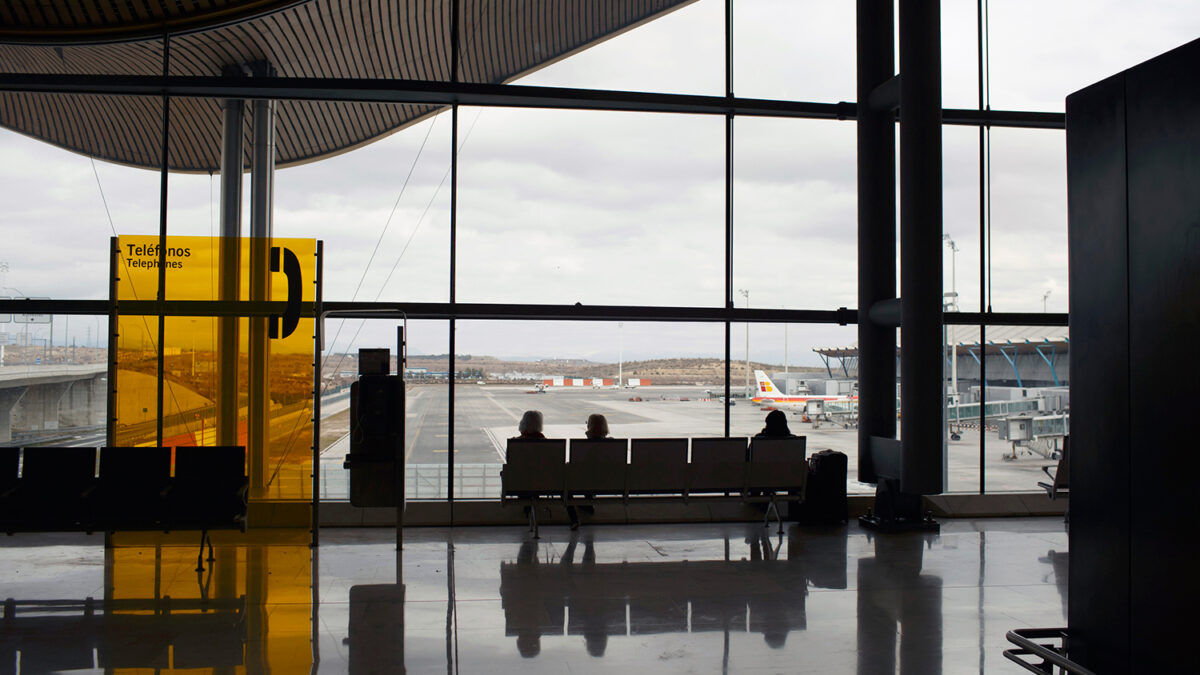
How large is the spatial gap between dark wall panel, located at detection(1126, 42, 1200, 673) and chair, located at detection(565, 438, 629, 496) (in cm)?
589

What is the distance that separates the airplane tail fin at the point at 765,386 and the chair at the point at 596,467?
18.0 metres

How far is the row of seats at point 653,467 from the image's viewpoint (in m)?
7.68

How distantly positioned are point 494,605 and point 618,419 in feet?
48.3

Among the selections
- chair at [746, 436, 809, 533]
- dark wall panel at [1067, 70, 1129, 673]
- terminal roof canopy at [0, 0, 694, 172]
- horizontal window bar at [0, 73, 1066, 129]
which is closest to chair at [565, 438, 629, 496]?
chair at [746, 436, 809, 533]

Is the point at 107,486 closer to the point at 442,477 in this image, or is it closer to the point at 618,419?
the point at 442,477

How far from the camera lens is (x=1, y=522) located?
618 centimetres

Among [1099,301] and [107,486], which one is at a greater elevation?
[1099,301]

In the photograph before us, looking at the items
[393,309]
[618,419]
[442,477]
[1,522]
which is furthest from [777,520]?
[618,419]

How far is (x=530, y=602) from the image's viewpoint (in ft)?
17.8

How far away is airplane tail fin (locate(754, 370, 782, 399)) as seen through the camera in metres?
25.5

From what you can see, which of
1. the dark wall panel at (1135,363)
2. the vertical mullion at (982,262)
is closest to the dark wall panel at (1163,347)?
the dark wall panel at (1135,363)

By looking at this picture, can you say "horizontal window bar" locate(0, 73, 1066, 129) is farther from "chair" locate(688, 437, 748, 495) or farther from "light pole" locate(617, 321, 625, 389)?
"chair" locate(688, 437, 748, 495)

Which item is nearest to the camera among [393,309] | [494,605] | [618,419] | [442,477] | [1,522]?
[494,605]

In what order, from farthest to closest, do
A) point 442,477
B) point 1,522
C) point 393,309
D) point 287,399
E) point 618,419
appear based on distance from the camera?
point 618,419
point 442,477
point 393,309
point 287,399
point 1,522
